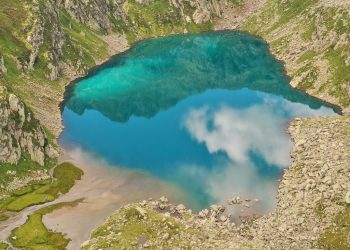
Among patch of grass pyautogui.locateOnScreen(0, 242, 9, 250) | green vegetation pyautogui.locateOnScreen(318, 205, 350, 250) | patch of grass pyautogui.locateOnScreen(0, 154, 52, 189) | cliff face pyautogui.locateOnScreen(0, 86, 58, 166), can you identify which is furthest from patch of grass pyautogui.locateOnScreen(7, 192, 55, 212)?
green vegetation pyautogui.locateOnScreen(318, 205, 350, 250)

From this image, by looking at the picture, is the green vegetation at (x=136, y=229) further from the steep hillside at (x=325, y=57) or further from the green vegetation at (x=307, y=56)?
the green vegetation at (x=307, y=56)

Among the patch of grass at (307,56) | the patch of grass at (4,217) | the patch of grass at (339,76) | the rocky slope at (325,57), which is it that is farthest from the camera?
the patch of grass at (307,56)

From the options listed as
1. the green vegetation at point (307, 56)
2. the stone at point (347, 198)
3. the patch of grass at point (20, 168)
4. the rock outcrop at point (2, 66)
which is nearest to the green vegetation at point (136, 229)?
the stone at point (347, 198)

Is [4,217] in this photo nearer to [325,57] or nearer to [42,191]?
[42,191]

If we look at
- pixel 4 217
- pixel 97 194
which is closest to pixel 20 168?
pixel 4 217

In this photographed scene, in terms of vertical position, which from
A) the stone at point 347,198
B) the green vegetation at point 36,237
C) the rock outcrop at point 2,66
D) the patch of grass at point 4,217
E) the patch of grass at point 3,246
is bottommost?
the green vegetation at point 36,237

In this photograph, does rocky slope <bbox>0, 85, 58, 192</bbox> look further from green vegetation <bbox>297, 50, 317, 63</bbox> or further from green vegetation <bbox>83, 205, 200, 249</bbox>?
green vegetation <bbox>297, 50, 317, 63</bbox>

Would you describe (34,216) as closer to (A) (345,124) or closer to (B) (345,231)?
(B) (345,231)
